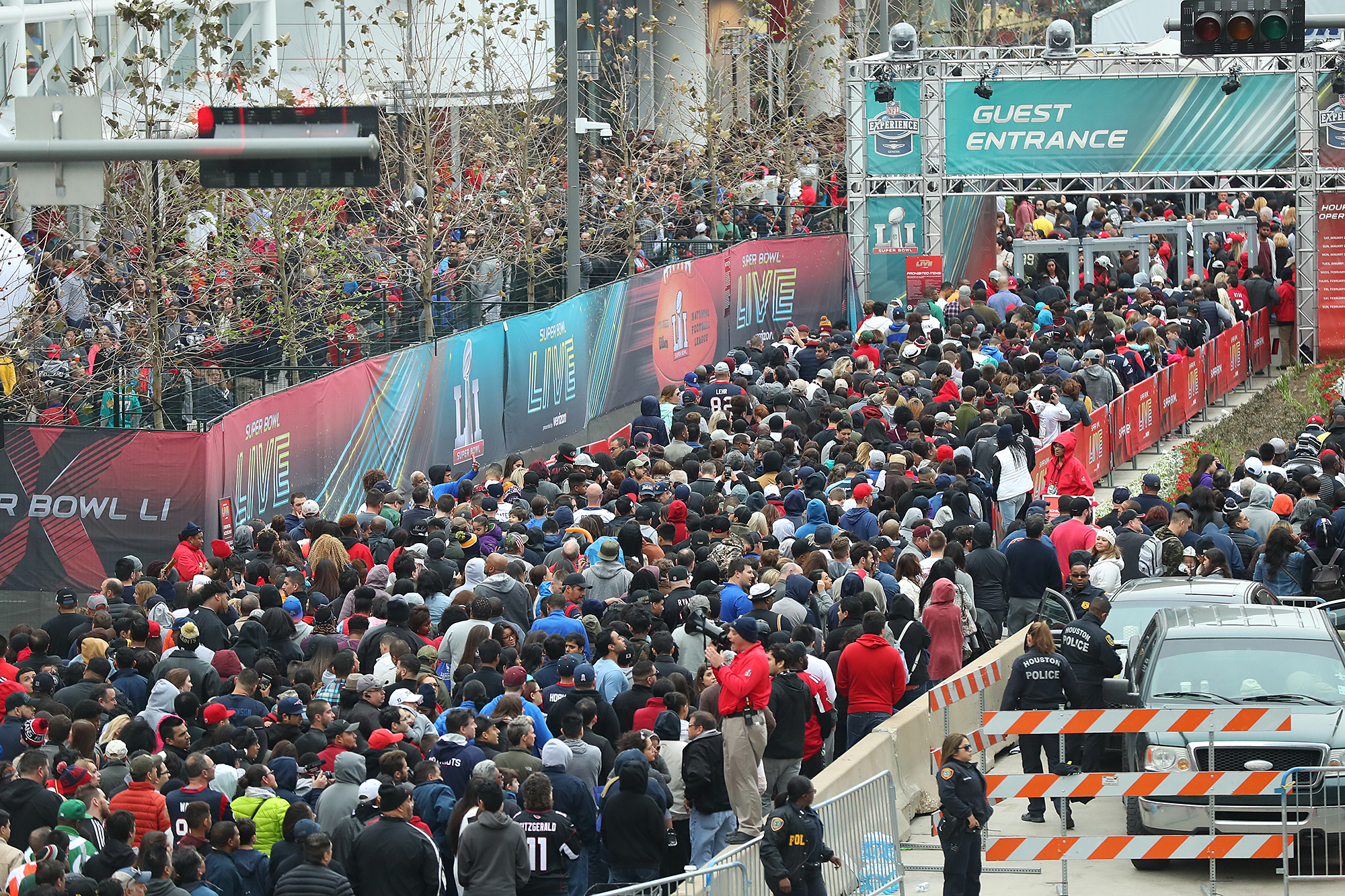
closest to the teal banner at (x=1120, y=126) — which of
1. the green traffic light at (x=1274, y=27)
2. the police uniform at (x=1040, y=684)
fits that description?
the green traffic light at (x=1274, y=27)

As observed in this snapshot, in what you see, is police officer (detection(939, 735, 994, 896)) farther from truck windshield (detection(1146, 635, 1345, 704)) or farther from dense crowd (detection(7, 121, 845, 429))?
dense crowd (detection(7, 121, 845, 429))

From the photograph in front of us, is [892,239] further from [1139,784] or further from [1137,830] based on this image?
[1139,784]

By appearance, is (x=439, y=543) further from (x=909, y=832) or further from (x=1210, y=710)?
(x=1210, y=710)

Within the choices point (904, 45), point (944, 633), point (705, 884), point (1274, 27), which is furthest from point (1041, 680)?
point (904, 45)

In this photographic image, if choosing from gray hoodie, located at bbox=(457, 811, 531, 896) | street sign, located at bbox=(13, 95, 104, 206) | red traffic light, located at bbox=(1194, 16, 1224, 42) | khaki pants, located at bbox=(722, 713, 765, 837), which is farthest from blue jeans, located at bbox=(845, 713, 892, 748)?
red traffic light, located at bbox=(1194, 16, 1224, 42)

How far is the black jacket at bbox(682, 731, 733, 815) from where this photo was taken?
11.2 metres

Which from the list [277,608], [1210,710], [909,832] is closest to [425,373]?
[277,608]

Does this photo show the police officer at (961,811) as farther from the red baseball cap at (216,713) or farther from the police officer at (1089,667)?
the red baseball cap at (216,713)

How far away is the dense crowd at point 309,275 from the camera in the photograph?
21.4 meters

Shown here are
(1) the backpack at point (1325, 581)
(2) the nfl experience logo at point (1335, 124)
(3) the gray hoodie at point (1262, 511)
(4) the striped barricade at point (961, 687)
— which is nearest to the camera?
(4) the striped barricade at point (961, 687)

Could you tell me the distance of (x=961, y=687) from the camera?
566 inches

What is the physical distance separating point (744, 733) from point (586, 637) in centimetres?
236

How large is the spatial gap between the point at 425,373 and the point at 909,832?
10.8m

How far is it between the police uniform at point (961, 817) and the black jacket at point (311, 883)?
367 centimetres
